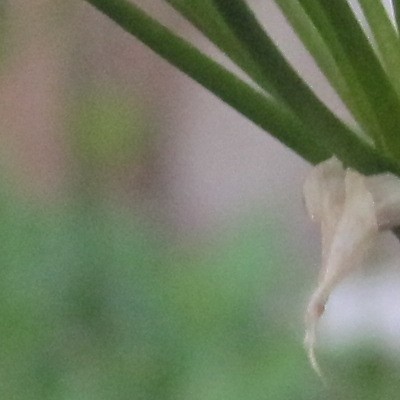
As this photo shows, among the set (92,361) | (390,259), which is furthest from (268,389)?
(390,259)

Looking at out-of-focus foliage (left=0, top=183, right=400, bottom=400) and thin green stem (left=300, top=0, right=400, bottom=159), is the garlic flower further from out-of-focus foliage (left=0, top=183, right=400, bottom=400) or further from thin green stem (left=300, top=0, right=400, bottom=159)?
out-of-focus foliage (left=0, top=183, right=400, bottom=400)

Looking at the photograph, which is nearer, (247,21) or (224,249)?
(247,21)

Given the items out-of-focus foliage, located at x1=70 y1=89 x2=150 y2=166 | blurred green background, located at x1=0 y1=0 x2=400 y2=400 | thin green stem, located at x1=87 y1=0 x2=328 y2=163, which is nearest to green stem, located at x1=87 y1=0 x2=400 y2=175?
thin green stem, located at x1=87 y1=0 x2=328 y2=163

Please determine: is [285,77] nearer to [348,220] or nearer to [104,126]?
[348,220]

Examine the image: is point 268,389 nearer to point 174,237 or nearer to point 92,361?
point 92,361

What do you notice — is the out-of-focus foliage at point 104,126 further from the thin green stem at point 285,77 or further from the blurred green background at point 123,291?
the thin green stem at point 285,77

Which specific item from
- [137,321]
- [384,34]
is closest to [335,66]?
[384,34]

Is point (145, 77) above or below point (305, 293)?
above
